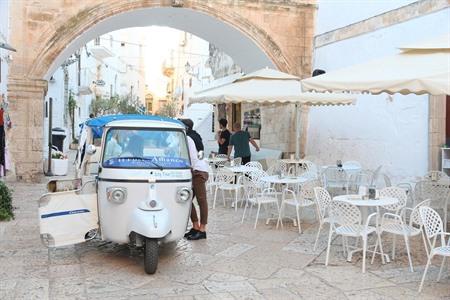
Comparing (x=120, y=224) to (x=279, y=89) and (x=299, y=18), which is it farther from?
(x=299, y=18)

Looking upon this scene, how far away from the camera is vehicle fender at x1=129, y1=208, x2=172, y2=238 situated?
177 inches

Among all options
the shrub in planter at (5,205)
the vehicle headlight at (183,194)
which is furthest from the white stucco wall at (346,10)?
the shrub in planter at (5,205)

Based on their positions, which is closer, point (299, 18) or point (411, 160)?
point (411, 160)

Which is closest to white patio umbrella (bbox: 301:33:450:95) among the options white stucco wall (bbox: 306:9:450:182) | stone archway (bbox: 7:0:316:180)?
white stucco wall (bbox: 306:9:450:182)

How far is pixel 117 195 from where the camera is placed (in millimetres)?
4652

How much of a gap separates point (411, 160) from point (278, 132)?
16.2 ft

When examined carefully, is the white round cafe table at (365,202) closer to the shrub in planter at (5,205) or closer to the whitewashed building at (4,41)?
the shrub in planter at (5,205)

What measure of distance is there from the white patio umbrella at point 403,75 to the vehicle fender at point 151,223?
2.11 meters

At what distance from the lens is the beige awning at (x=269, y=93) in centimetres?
827

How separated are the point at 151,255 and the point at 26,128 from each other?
7.35 meters

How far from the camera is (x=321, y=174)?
8.41 metres

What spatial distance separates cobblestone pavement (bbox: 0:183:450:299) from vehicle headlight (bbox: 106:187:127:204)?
0.69m

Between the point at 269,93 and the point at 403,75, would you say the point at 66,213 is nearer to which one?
the point at 403,75

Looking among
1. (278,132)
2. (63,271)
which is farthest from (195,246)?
(278,132)
